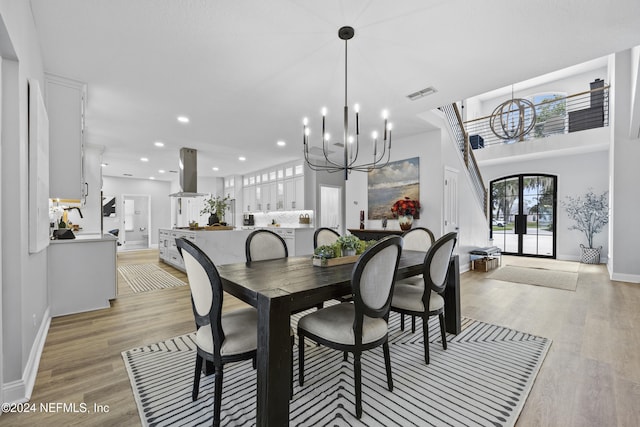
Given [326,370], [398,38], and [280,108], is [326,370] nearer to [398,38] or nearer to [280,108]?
[398,38]

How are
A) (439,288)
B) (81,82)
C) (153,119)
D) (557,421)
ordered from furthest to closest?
(153,119)
(81,82)
(439,288)
(557,421)

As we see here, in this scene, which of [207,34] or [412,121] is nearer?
[207,34]

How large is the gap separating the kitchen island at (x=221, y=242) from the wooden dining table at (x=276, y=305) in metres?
3.58

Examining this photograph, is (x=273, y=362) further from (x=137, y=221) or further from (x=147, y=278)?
(x=137, y=221)

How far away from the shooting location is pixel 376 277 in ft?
5.64

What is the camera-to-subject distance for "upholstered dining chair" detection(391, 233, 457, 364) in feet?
7.36

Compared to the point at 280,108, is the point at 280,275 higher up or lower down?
lower down

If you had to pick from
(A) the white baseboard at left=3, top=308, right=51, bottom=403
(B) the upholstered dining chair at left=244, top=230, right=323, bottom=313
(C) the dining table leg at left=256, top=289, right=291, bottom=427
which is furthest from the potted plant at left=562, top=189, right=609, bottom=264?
(A) the white baseboard at left=3, top=308, right=51, bottom=403

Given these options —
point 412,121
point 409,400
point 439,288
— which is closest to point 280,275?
point 409,400

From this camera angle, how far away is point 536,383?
6.46 feet

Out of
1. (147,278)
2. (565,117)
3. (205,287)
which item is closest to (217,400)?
(205,287)

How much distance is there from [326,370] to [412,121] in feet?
13.2

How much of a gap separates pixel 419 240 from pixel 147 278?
4875mm

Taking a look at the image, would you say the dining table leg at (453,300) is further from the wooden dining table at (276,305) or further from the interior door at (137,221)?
the interior door at (137,221)
